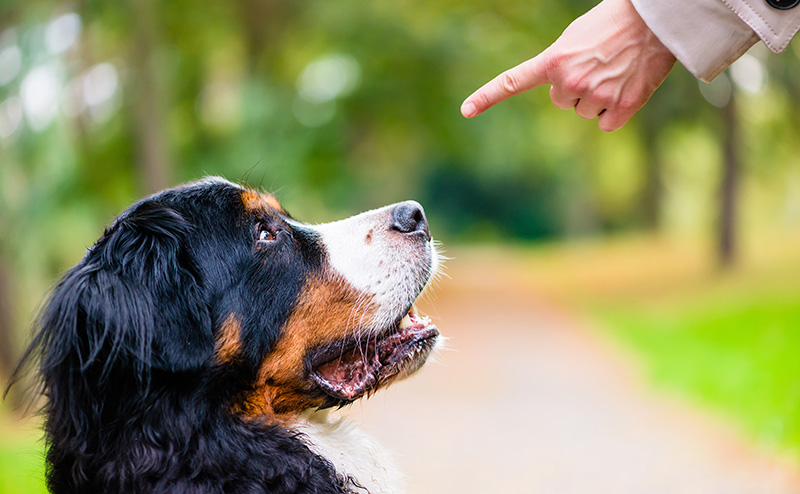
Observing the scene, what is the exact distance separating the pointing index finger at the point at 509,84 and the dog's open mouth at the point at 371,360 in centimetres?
92

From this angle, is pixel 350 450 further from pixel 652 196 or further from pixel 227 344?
pixel 652 196

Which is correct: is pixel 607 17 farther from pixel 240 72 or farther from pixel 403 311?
pixel 240 72

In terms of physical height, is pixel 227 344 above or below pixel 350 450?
above

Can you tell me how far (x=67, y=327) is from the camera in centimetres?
224

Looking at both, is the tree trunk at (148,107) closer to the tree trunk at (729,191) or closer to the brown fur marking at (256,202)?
the brown fur marking at (256,202)

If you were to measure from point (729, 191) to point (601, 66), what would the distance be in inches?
584

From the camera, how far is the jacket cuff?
7.32 ft

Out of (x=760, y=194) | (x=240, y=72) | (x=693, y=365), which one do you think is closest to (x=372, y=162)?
(x=240, y=72)

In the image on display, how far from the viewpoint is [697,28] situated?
2266mm

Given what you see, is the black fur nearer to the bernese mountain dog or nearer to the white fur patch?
the bernese mountain dog

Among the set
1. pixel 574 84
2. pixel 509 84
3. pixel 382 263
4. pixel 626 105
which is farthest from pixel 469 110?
pixel 382 263

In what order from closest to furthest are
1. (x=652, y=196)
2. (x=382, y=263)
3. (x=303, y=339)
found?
(x=303, y=339) → (x=382, y=263) → (x=652, y=196)

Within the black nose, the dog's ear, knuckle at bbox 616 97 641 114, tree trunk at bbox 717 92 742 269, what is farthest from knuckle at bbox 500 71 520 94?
tree trunk at bbox 717 92 742 269

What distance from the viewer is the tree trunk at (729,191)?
50.1ft
